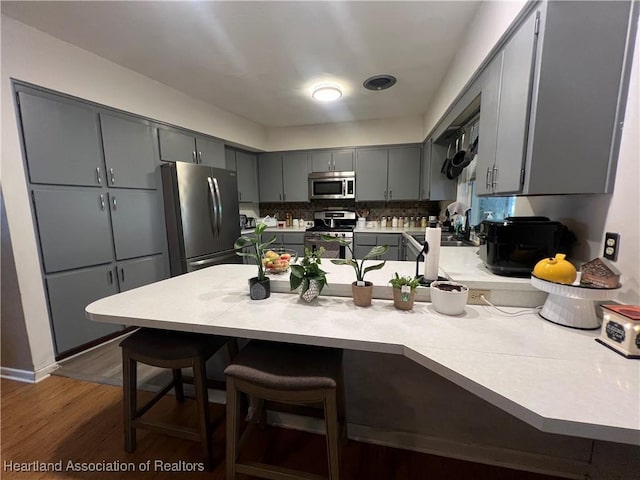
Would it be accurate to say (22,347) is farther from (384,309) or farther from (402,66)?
(402,66)

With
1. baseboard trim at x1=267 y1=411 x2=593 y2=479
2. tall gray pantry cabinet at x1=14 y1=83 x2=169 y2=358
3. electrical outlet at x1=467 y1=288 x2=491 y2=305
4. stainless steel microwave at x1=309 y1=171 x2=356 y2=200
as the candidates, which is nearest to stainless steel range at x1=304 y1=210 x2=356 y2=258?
stainless steel microwave at x1=309 y1=171 x2=356 y2=200

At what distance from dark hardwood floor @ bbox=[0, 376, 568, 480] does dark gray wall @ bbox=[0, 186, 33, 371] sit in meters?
0.34

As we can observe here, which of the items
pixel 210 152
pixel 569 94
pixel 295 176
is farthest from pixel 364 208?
pixel 569 94

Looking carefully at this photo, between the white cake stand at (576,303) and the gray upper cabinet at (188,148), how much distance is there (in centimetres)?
339

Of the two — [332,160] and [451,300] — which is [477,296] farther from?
[332,160]

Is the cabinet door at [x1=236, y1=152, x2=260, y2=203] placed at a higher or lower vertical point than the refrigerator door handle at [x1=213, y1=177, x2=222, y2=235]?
higher

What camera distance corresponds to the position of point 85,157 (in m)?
2.23

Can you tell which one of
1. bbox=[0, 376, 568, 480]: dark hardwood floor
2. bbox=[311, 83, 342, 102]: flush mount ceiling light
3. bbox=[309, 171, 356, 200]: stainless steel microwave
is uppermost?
bbox=[311, 83, 342, 102]: flush mount ceiling light

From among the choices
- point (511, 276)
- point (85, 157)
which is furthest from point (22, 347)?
point (511, 276)

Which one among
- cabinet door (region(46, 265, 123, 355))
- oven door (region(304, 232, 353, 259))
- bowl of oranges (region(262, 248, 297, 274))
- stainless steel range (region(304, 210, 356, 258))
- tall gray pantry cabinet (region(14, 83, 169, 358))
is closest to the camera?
bowl of oranges (region(262, 248, 297, 274))

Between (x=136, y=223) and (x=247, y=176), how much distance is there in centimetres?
204

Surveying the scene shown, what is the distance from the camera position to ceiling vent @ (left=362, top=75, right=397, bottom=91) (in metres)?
2.69

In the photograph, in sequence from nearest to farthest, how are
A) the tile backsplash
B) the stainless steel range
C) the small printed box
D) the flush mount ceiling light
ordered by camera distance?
the small printed box, the flush mount ceiling light, the stainless steel range, the tile backsplash

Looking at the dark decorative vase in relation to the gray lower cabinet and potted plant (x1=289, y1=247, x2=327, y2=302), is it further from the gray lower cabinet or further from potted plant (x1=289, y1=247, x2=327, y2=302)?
the gray lower cabinet
